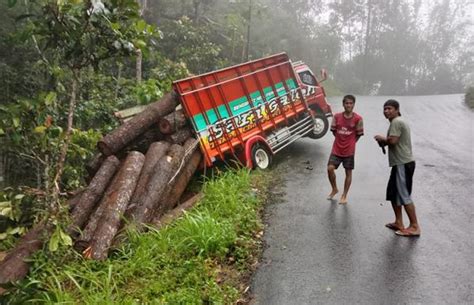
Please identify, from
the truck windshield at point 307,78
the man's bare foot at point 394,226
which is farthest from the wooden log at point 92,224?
the truck windshield at point 307,78

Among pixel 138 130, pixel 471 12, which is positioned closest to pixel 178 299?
pixel 138 130

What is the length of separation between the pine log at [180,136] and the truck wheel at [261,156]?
1.60m

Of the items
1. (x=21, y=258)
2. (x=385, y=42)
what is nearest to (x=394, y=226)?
(x=21, y=258)

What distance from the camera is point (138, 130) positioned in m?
8.16

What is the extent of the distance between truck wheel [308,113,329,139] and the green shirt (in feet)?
20.6

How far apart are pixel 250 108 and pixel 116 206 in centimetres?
450

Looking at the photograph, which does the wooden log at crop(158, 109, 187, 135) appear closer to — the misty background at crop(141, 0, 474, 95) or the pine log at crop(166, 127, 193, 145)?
the pine log at crop(166, 127, 193, 145)

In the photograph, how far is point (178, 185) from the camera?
770 cm

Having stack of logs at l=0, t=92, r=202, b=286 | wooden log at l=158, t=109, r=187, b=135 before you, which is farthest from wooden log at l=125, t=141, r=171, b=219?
wooden log at l=158, t=109, r=187, b=135

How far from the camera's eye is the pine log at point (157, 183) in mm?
6293

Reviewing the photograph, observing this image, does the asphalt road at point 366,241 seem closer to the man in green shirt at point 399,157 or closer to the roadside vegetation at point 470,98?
the man in green shirt at point 399,157

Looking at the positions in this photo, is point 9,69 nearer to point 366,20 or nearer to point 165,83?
point 165,83

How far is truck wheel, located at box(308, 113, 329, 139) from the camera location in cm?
1202

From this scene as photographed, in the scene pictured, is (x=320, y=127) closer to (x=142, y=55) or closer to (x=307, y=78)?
(x=307, y=78)
